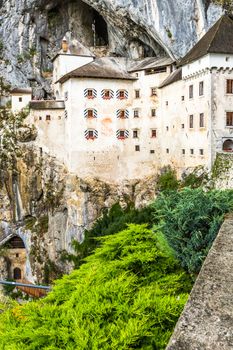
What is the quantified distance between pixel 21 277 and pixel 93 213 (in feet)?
45.5

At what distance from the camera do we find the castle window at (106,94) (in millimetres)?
35781

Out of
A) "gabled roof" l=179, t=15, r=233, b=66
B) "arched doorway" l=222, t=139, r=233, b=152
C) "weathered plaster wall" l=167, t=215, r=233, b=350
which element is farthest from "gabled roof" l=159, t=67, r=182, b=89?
"weathered plaster wall" l=167, t=215, r=233, b=350

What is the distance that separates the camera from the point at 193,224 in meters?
8.93

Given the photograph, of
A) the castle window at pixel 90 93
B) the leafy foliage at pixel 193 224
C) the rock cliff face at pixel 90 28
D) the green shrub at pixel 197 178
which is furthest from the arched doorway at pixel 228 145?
the leafy foliage at pixel 193 224

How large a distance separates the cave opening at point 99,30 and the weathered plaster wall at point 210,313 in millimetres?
42794

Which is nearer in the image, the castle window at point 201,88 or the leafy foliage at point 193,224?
the leafy foliage at point 193,224

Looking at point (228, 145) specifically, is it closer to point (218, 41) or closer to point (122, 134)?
point (218, 41)

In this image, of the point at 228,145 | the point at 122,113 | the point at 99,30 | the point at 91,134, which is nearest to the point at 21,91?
the point at 91,134

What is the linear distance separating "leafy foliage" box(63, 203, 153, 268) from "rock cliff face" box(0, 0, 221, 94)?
50.1ft

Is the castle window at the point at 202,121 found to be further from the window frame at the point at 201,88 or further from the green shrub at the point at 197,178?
the green shrub at the point at 197,178

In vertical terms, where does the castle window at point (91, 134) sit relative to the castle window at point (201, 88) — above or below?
below

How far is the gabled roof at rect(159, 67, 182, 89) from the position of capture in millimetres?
32378

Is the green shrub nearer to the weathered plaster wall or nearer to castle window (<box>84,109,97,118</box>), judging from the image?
castle window (<box>84,109,97,118</box>)

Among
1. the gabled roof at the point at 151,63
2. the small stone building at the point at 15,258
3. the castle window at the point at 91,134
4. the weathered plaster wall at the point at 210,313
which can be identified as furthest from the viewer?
the small stone building at the point at 15,258
